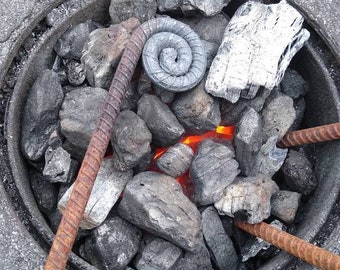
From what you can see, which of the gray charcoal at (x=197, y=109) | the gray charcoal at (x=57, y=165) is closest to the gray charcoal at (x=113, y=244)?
the gray charcoal at (x=57, y=165)

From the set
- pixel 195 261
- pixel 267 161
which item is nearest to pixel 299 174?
pixel 267 161

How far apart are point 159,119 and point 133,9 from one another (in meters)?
0.54

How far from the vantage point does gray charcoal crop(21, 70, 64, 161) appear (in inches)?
84.0

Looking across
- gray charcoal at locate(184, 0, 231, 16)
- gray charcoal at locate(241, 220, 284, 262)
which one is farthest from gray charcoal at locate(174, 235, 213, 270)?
gray charcoal at locate(184, 0, 231, 16)

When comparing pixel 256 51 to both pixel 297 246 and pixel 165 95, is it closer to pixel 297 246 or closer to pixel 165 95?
pixel 165 95

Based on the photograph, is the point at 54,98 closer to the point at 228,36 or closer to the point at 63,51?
Answer: the point at 63,51

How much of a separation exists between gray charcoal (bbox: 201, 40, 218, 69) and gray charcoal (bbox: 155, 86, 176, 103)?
0.21 m

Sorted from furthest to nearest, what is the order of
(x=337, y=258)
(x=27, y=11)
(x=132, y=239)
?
(x=27, y=11) → (x=132, y=239) → (x=337, y=258)

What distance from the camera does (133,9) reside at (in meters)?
2.31

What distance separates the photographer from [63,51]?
2289 mm

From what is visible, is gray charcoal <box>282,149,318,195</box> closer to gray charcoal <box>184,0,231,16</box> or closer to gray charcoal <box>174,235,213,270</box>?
gray charcoal <box>174,235,213,270</box>

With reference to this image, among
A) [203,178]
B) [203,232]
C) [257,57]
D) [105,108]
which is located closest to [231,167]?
[203,178]

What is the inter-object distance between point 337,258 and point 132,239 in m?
0.78

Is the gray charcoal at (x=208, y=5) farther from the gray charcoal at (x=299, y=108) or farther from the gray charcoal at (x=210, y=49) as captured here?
the gray charcoal at (x=299, y=108)
